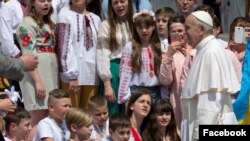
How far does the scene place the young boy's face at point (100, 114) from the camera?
10.1 meters

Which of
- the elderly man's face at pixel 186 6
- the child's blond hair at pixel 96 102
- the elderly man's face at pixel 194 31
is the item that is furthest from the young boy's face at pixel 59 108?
the elderly man's face at pixel 186 6

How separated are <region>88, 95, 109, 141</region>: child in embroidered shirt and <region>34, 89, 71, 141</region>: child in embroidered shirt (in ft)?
0.82

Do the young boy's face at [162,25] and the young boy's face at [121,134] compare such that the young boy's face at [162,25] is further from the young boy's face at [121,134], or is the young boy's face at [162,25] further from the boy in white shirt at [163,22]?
the young boy's face at [121,134]

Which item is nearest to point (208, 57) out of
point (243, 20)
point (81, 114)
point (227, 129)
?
point (227, 129)

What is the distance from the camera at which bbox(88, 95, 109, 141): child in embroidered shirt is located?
10047 millimetres

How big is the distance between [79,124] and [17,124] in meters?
0.72

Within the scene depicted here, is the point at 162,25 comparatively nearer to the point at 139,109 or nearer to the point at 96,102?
the point at 139,109

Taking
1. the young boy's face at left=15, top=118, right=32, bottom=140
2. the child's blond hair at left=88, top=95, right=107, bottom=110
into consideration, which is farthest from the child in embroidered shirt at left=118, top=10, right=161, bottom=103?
the young boy's face at left=15, top=118, right=32, bottom=140

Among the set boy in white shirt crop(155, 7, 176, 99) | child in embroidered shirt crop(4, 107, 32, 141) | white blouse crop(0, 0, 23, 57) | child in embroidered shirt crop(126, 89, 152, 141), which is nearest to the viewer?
child in embroidered shirt crop(4, 107, 32, 141)

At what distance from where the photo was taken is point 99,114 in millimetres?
10078

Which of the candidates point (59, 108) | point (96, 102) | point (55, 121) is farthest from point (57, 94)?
point (96, 102)

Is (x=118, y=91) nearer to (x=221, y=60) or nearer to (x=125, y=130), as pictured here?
(x=125, y=130)

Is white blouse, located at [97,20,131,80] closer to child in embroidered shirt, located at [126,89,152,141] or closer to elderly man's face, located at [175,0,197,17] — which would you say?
child in embroidered shirt, located at [126,89,152,141]

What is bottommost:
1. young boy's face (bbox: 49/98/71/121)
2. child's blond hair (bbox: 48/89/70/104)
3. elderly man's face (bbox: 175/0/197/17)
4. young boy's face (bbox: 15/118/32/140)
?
young boy's face (bbox: 15/118/32/140)
